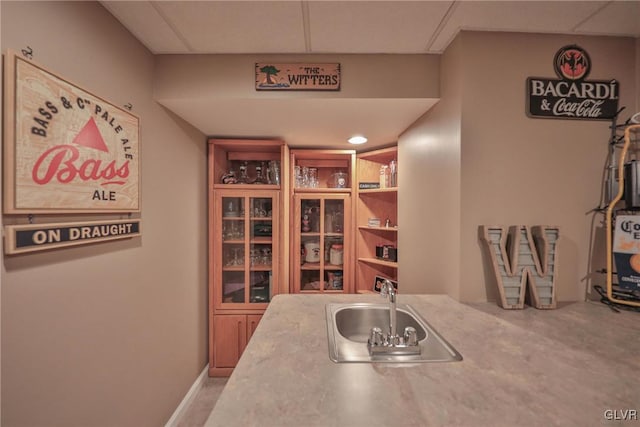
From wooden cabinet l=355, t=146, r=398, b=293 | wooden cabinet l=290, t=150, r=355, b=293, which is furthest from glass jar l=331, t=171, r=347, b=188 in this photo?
wooden cabinet l=355, t=146, r=398, b=293

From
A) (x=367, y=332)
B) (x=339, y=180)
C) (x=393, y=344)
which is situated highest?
(x=339, y=180)

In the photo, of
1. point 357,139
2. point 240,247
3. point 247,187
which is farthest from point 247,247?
point 357,139

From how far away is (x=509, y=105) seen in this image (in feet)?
3.85

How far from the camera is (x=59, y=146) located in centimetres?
80

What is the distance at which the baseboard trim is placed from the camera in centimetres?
151

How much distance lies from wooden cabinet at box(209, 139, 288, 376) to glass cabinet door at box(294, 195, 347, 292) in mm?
260

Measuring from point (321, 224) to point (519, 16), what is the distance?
5.66ft

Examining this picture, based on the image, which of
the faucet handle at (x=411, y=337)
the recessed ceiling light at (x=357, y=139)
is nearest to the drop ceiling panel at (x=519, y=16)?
the recessed ceiling light at (x=357, y=139)

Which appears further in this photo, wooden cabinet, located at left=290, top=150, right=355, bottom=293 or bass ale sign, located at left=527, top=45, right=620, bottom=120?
wooden cabinet, located at left=290, top=150, right=355, bottom=293

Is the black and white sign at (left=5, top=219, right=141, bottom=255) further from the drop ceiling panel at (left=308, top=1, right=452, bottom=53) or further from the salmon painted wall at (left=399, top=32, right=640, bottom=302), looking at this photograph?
the salmon painted wall at (left=399, top=32, right=640, bottom=302)

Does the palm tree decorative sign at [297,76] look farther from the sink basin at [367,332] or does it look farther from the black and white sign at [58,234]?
the sink basin at [367,332]

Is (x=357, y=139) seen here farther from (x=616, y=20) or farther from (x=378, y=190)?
(x=616, y=20)

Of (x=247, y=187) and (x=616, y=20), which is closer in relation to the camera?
(x=616, y=20)

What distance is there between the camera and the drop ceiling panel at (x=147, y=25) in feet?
3.26
